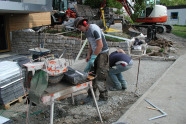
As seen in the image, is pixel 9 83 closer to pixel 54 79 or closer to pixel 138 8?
pixel 54 79

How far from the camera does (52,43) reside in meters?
9.27

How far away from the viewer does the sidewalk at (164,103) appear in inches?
122

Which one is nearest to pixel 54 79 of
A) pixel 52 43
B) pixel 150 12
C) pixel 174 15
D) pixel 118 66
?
pixel 118 66

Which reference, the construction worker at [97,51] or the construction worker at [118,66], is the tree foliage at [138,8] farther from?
the construction worker at [97,51]

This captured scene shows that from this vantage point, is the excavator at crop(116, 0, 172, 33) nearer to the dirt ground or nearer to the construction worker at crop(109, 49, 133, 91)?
the construction worker at crop(109, 49, 133, 91)

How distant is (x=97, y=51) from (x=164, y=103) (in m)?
1.88

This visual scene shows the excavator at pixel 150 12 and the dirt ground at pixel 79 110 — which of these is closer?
the dirt ground at pixel 79 110

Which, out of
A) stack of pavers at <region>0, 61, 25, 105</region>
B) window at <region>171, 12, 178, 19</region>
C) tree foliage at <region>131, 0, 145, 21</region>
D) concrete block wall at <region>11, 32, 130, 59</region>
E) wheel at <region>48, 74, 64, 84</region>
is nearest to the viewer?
wheel at <region>48, 74, 64, 84</region>

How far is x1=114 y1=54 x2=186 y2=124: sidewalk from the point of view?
10.2 ft

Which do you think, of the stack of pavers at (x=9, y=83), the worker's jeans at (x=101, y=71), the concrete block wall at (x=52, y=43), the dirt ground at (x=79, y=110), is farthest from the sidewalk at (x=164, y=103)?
the concrete block wall at (x=52, y=43)

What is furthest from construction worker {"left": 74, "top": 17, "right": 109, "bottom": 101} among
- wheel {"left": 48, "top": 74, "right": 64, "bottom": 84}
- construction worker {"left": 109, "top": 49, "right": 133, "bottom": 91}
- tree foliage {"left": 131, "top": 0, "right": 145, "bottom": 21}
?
tree foliage {"left": 131, "top": 0, "right": 145, "bottom": 21}

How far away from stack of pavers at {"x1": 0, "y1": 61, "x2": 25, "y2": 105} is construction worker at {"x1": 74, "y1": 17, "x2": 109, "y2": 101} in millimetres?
1751

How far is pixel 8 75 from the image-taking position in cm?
385

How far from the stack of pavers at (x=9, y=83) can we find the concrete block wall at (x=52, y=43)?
3.69m
